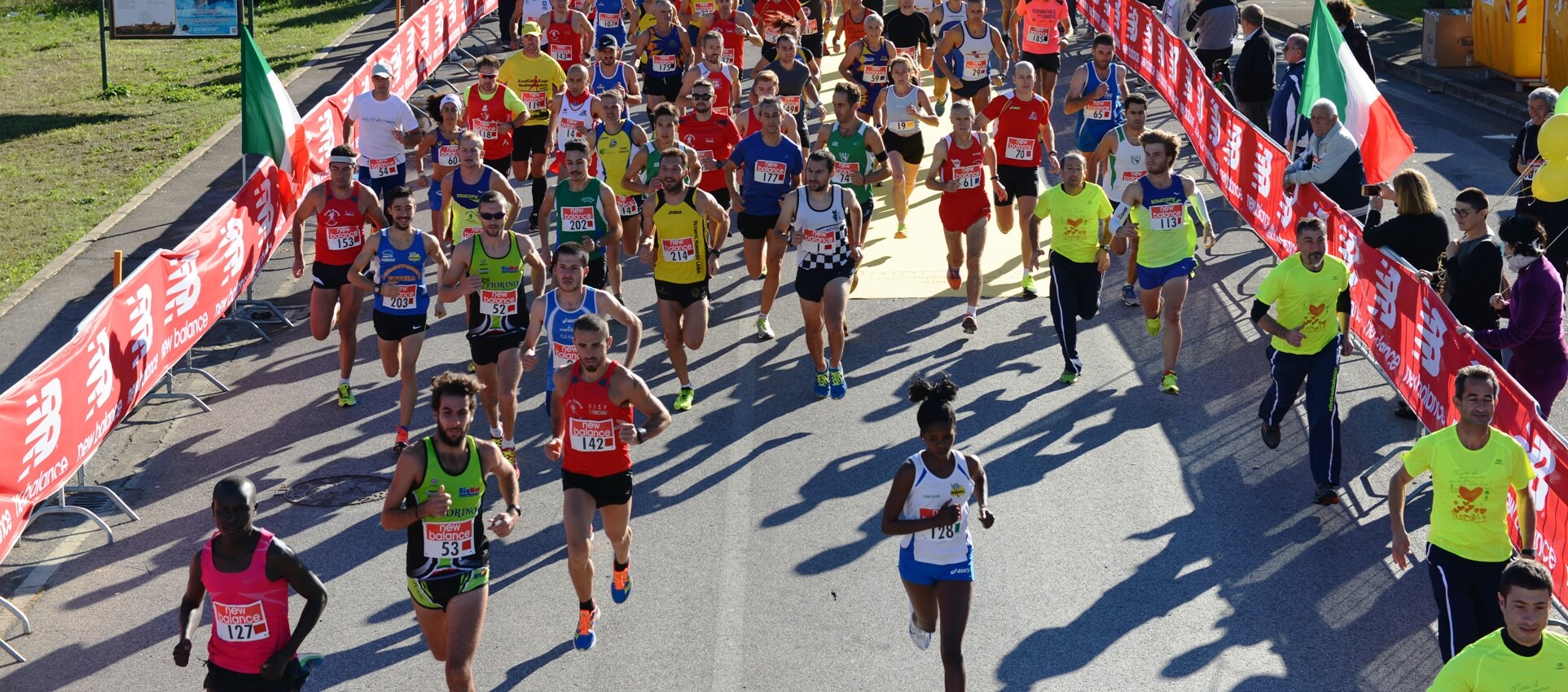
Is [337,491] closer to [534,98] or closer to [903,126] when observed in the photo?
[903,126]

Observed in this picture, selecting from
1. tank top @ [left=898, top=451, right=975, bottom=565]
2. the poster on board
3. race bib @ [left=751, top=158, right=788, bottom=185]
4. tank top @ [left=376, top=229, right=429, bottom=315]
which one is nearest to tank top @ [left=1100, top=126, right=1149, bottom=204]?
race bib @ [left=751, top=158, right=788, bottom=185]

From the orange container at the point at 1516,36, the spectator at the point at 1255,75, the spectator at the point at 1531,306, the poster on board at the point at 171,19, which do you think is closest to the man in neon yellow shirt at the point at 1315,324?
the spectator at the point at 1531,306

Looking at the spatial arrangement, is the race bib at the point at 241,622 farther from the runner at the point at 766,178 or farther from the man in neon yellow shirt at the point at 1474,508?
the runner at the point at 766,178

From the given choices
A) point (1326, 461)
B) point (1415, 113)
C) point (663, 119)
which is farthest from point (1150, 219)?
point (1415, 113)

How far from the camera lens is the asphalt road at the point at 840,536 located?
8.66 meters

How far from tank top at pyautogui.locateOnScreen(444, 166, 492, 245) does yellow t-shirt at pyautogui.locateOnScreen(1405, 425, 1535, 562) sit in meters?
7.80

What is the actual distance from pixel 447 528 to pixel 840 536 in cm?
310

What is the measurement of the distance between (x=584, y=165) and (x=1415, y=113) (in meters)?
13.9

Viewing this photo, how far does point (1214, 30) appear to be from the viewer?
21.1 metres

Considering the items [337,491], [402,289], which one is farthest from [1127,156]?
[337,491]

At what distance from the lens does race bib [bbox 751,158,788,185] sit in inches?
542

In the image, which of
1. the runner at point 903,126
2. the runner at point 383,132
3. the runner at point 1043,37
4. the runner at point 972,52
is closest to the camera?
the runner at point 903,126

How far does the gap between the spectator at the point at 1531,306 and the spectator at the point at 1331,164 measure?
10.8 ft

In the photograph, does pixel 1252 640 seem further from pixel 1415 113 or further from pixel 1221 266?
pixel 1415 113
